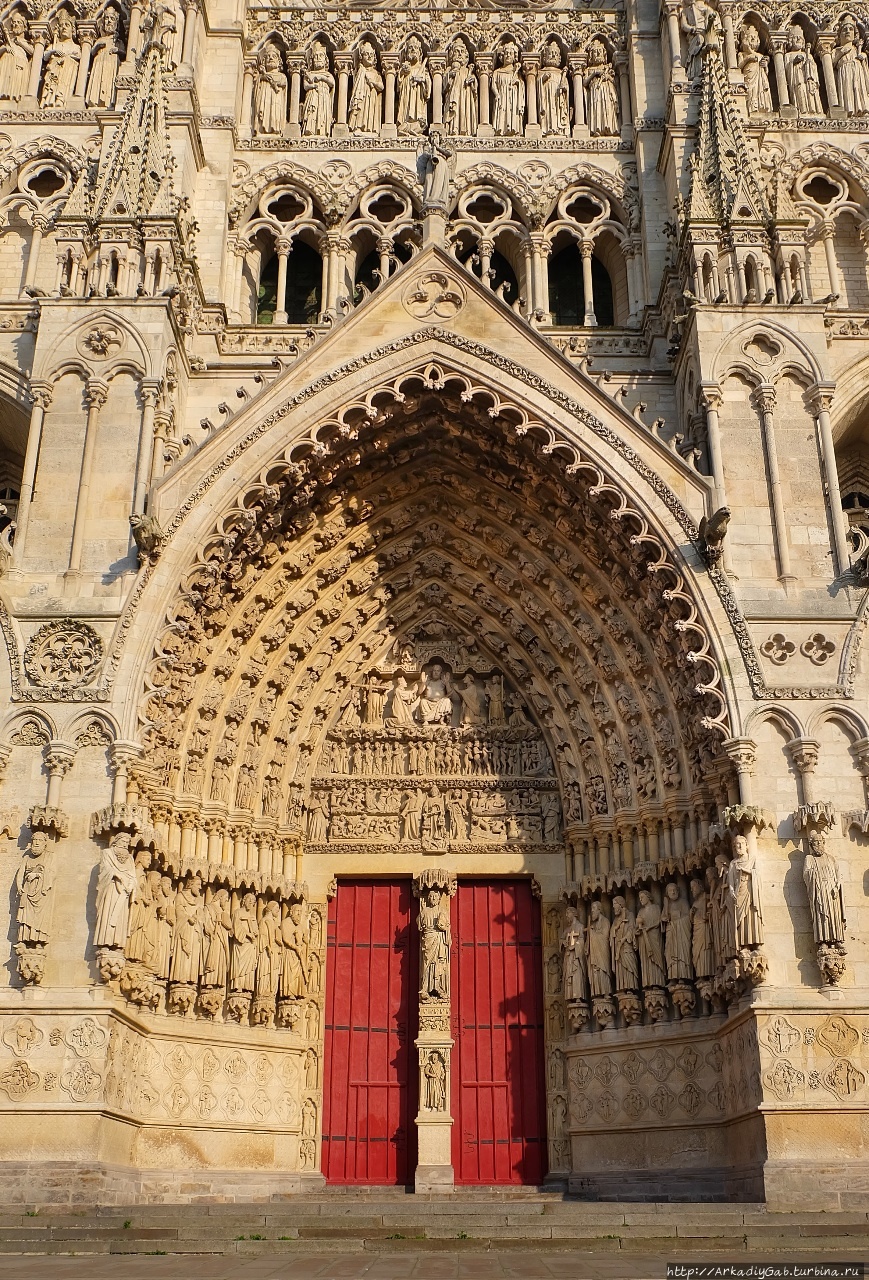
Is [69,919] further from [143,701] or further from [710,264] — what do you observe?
[710,264]

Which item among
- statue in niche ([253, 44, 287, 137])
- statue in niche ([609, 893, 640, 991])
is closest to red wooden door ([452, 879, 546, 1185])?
statue in niche ([609, 893, 640, 991])

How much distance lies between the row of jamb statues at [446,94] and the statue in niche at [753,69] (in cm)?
182

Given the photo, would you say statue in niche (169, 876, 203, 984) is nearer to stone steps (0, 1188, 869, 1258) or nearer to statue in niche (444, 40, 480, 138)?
stone steps (0, 1188, 869, 1258)

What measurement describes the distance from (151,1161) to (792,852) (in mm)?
6924

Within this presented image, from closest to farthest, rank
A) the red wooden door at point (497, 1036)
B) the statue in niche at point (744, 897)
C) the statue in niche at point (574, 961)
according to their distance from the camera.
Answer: the statue in niche at point (744, 897), the statue in niche at point (574, 961), the red wooden door at point (497, 1036)

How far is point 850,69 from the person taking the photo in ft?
57.0

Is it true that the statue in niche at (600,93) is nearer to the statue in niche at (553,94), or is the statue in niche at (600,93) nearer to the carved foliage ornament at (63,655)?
the statue in niche at (553,94)

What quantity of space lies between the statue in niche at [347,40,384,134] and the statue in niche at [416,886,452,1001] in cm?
1063

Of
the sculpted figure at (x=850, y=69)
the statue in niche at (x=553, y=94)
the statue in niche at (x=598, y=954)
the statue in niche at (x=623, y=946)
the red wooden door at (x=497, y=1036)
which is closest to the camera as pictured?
the statue in niche at (x=623, y=946)

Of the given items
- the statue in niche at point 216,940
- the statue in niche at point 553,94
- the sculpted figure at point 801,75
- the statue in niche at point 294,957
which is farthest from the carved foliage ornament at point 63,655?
the sculpted figure at point 801,75

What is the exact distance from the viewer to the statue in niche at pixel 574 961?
1354cm

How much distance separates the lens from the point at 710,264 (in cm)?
1462

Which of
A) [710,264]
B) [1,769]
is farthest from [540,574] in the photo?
[1,769]

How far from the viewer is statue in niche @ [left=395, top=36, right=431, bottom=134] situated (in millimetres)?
17438
